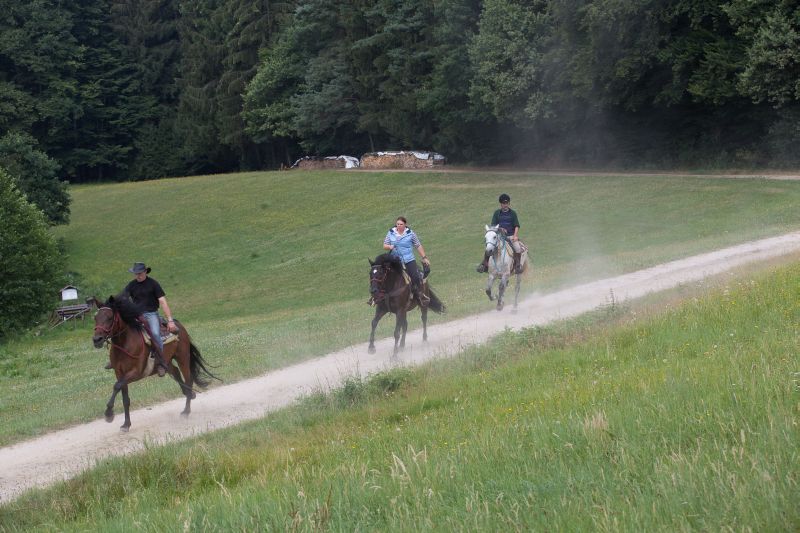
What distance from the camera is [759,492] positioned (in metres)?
5.54

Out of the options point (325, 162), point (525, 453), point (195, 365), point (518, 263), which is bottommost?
point (195, 365)

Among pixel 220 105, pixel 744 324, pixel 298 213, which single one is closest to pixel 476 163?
pixel 298 213

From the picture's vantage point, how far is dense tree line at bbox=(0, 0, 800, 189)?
47.6 m

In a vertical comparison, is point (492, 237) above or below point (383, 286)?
above

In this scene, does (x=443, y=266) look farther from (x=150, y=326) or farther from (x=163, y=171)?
(x=163, y=171)

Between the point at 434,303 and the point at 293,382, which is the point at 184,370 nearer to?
the point at 293,382

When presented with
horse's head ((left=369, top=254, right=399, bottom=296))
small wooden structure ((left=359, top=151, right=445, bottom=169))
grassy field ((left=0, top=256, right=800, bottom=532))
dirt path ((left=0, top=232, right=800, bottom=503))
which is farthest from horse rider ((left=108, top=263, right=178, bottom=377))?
small wooden structure ((left=359, top=151, right=445, bottom=169))

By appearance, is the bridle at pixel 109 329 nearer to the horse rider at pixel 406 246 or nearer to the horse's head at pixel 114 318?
the horse's head at pixel 114 318

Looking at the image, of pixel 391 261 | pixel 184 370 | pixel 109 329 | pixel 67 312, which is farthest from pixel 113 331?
pixel 67 312

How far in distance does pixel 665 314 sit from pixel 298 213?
50.5 metres

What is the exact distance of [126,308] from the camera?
14797 mm

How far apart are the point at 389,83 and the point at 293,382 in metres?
60.2

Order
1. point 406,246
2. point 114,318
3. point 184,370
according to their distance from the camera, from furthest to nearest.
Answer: point 406,246 < point 184,370 < point 114,318

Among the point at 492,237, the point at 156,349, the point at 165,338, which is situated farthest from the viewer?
the point at 492,237
